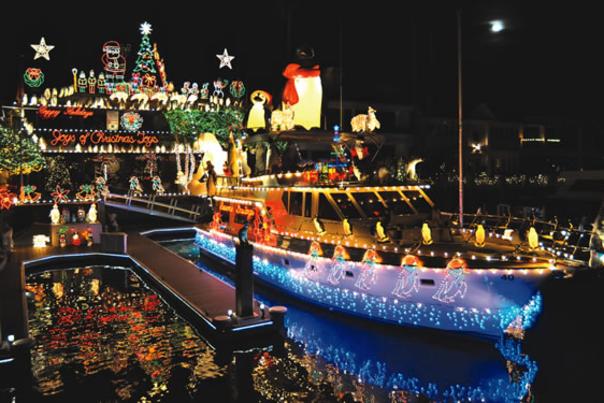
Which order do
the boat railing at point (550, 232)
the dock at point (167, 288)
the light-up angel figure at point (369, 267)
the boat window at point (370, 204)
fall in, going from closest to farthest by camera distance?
the dock at point (167, 288) → the boat railing at point (550, 232) → the light-up angel figure at point (369, 267) → the boat window at point (370, 204)

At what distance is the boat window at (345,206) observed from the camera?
43.7 feet

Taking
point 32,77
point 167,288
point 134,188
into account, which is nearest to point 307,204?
point 167,288

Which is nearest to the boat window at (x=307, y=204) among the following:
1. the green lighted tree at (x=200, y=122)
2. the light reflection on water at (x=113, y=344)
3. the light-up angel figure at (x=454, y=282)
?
the light reflection on water at (x=113, y=344)

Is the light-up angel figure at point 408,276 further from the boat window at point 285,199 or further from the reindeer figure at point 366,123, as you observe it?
the reindeer figure at point 366,123

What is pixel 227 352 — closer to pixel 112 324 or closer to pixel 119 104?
pixel 112 324

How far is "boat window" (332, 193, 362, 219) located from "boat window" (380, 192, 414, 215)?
1093 mm

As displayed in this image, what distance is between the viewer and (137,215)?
31.2m

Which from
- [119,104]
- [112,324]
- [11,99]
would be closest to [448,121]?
[119,104]

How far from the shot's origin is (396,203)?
14.0 m

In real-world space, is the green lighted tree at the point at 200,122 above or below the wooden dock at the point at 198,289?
above

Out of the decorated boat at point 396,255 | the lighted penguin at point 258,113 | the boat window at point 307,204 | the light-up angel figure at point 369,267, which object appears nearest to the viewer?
the decorated boat at point 396,255

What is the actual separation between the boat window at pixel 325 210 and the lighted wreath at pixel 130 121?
78.9ft

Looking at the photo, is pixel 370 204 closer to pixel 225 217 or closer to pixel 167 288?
pixel 167 288

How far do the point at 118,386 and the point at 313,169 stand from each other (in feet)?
27.6
